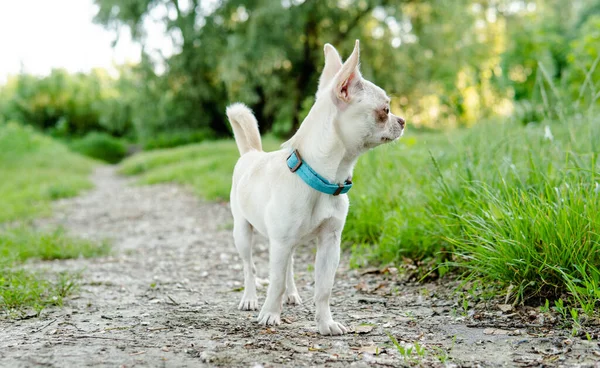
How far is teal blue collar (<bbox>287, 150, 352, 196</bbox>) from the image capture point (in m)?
2.83

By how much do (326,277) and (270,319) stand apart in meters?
0.40

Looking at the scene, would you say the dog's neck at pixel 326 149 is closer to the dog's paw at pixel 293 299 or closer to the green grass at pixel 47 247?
the dog's paw at pixel 293 299

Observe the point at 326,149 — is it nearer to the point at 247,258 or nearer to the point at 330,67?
the point at 330,67

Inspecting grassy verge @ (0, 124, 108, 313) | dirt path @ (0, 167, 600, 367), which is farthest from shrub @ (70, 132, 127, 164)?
dirt path @ (0, 167, 600, 367)

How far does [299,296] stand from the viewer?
3824 millimetres

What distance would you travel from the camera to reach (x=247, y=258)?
360 cm

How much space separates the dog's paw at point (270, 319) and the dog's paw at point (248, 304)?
0.42m

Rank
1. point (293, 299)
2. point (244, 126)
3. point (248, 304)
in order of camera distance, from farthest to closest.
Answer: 1. point (244, 126)
2. point (293, 299)
3. point (248, 304)

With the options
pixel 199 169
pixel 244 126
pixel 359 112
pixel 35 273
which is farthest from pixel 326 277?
pixel 199 169

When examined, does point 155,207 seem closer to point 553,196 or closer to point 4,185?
point 4,185

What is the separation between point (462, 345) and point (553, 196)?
1.45 m

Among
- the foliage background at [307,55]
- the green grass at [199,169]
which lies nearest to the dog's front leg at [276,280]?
the green grass at [199,169]

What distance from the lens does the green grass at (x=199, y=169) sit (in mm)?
9078

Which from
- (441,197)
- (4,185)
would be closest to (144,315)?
(441,197)
